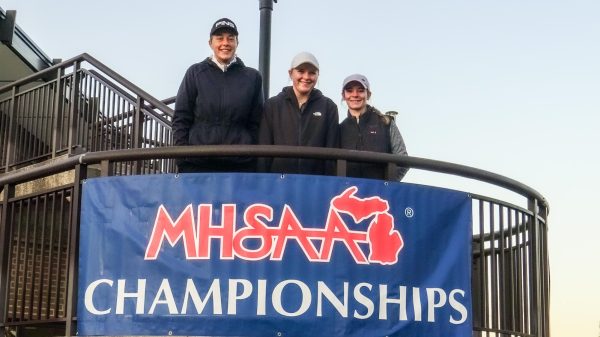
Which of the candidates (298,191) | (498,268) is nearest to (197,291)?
(298,191)

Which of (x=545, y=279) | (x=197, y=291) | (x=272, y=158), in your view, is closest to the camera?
(x=197, y=291)

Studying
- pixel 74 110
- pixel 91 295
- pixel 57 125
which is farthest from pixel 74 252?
pixel 57 125

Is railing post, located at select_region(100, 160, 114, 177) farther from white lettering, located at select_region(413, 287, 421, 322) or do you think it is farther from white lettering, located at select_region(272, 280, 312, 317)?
white lettering, located at select_region(413, 287, 421, 322)

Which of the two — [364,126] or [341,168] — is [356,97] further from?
[341,168]

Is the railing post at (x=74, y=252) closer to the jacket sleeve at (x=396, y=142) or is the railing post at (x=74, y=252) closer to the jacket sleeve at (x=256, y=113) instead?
the jacket sleeve at (x=256, y=113)

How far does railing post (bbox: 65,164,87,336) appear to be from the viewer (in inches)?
270

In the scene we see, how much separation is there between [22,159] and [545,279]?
866cm

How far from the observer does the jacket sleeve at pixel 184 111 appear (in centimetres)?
731

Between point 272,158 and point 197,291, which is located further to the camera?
point 272,158

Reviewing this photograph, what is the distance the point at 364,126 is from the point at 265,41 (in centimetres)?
557

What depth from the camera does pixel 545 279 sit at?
8.33 m

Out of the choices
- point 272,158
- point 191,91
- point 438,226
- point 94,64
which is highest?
point 94,64

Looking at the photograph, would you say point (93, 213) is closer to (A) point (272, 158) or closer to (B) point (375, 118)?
(A) point (272, 158)

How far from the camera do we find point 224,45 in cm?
739
